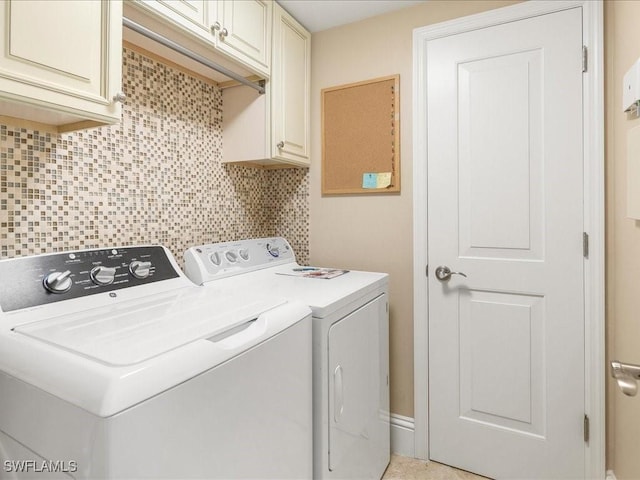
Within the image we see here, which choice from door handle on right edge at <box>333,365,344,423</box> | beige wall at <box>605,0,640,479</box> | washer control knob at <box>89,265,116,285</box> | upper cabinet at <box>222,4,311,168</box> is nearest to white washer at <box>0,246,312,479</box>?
washer control knob at <box>89,265,116,285</box>

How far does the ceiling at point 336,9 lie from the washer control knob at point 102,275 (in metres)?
1.61

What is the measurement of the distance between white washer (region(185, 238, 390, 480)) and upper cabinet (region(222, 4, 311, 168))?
513 millimetres

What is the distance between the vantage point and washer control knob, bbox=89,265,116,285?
1.21 metres

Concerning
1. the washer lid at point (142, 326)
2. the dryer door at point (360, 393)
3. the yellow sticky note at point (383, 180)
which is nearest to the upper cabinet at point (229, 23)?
the yellow sticky note at point (383, 180)

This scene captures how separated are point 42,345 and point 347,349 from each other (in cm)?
98

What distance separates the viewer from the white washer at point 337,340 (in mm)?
1273

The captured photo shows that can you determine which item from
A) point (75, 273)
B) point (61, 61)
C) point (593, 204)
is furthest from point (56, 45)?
point (593, 204)

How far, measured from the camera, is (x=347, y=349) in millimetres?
1435

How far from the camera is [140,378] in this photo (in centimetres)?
66

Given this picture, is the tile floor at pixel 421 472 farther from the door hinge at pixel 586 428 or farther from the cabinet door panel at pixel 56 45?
the cabinet door panel at pixel 56 45

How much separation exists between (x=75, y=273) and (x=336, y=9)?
1.84m

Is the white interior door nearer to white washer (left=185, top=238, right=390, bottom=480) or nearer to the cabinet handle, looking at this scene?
white washer (left=185, top=238, right=390, bottom=480)

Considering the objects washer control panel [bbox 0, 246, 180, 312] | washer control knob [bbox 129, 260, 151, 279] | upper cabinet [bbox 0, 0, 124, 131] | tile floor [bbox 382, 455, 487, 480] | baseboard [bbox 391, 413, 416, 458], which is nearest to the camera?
upper cabinet [bbox 0, 0, 124, 131]

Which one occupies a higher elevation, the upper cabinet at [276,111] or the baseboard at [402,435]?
the upper cabinet at [276,111]
